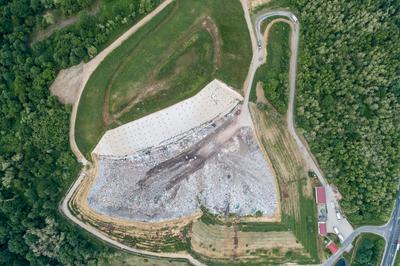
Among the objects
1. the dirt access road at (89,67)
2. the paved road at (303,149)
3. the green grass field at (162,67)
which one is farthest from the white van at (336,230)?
the dirt access road at (89,67)

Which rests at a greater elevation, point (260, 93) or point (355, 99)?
point (355, 99)

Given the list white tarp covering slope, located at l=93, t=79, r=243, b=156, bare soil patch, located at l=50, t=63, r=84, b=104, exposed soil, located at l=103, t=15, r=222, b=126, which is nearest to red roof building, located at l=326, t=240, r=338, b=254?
white tarp covering slope, located at l=93, t=79, r=243, b=156

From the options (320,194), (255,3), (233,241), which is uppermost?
(255,3)

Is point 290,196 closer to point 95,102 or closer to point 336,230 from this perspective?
point 336,230

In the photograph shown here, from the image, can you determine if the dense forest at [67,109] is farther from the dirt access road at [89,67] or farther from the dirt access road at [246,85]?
the dirt access road at [246,85]

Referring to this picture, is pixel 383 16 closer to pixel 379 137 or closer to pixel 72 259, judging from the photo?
pixel 379 137

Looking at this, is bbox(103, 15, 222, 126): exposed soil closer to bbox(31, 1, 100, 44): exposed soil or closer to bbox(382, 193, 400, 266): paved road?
bbox(31, 1, 100, 44): exposed soil

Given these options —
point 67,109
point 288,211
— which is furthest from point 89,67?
point 288,211
